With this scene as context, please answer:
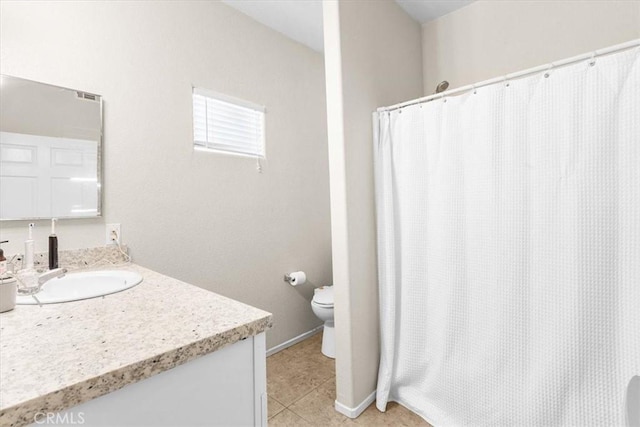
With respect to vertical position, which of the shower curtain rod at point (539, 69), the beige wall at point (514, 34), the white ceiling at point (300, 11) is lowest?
the shower curtain rod at point (539, 69)

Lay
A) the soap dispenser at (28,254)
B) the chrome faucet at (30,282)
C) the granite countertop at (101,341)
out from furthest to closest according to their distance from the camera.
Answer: the soap dispenser at (28,254) → the chrome faucet at (30,282) → the granite countertop at (101,341)

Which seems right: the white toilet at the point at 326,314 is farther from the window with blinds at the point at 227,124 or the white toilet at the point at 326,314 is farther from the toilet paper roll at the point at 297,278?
the window with blinds at the point at 227,124

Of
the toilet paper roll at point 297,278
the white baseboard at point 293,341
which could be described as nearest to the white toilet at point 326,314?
the toilet paper roll at point 297,278

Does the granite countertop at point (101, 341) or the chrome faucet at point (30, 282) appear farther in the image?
the chrome faucet at point (30, 282)

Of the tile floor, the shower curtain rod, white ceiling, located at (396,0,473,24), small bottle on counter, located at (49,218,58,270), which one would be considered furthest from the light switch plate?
white ceiling, located at (396,0,473,24)

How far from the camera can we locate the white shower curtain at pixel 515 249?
1.13 m

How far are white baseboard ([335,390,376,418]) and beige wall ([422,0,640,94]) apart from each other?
2.14m

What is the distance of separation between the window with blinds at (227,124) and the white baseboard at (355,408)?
1702mm

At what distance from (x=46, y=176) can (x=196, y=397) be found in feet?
4.36

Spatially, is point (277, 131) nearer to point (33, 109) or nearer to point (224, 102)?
point (224, 102)

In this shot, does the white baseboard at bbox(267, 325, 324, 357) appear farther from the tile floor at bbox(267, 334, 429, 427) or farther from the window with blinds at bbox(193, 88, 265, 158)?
the window with blinds at bbox(193, 88, 265, 158)

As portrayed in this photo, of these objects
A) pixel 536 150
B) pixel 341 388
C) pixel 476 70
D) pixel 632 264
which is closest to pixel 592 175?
pixel 536 150

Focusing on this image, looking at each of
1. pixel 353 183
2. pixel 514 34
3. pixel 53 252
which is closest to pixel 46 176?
pixel 53 252

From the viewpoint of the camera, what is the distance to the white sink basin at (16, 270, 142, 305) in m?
1.11
